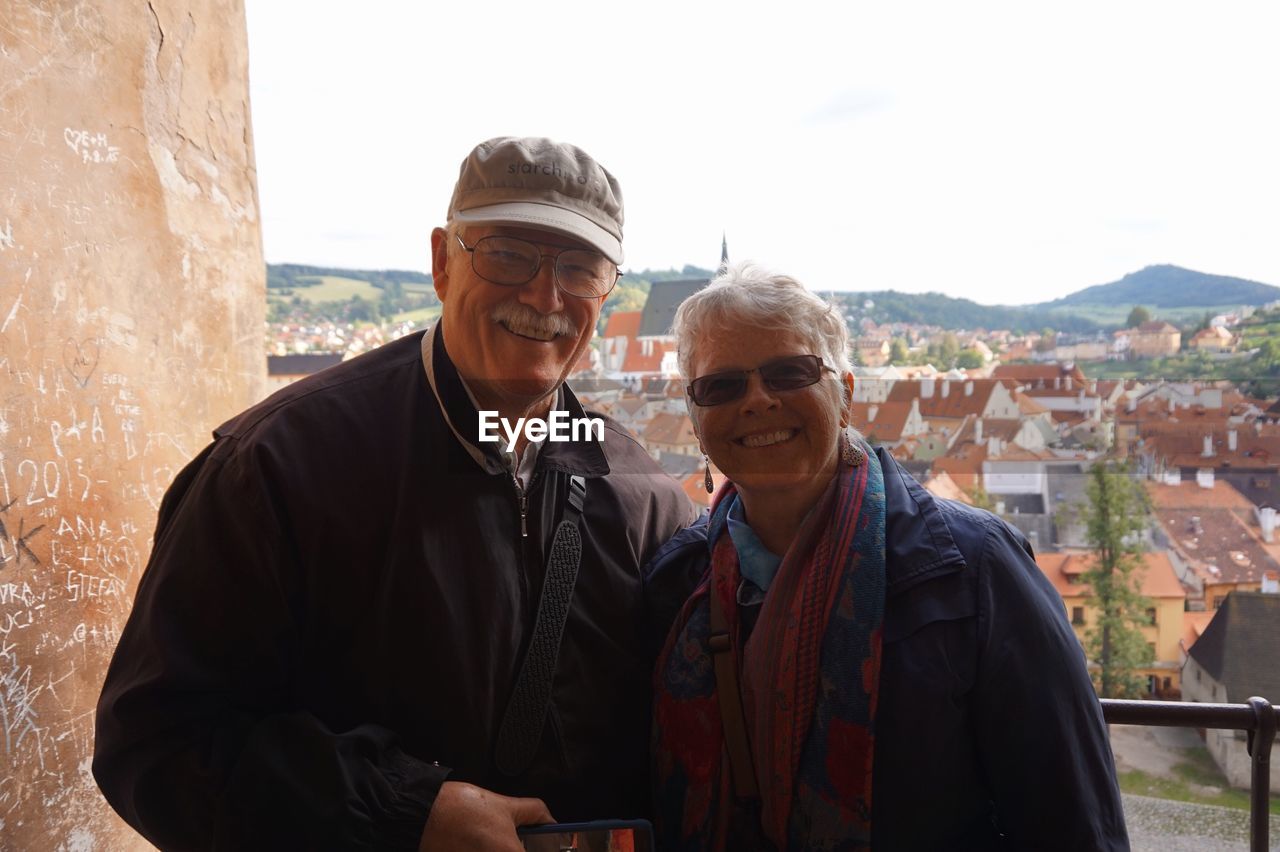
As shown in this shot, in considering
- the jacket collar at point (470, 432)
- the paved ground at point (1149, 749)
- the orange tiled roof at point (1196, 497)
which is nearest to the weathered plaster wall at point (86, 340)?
the jacket collar at point (470, 432)

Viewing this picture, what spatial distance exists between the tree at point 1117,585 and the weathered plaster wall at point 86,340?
5311 millimetres

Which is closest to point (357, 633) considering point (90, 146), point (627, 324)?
point (90, 146)

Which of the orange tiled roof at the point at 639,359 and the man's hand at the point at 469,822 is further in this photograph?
the orange tiled roof at the point at 639,359

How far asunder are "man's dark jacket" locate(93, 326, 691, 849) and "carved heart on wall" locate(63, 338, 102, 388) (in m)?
0.68

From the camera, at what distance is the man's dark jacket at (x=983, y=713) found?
103 centimetres

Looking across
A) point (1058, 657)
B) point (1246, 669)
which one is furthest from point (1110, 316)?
point (1058, 657)

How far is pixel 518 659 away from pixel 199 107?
1688mm

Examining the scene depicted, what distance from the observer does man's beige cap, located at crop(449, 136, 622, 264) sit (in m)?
1.22

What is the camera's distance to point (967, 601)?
42.4 inches

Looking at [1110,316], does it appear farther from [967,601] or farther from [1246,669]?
[967,601]

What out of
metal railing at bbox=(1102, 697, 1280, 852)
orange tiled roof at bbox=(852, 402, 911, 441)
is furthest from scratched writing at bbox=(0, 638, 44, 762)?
orange tiled roof at bbox=(852, 402, 911, 441)

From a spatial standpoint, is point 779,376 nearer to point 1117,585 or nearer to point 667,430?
point 667,430

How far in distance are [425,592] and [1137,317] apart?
4842 millimetres

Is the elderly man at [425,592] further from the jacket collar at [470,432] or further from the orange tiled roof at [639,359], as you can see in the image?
the orange tiled roof at [639,359]
